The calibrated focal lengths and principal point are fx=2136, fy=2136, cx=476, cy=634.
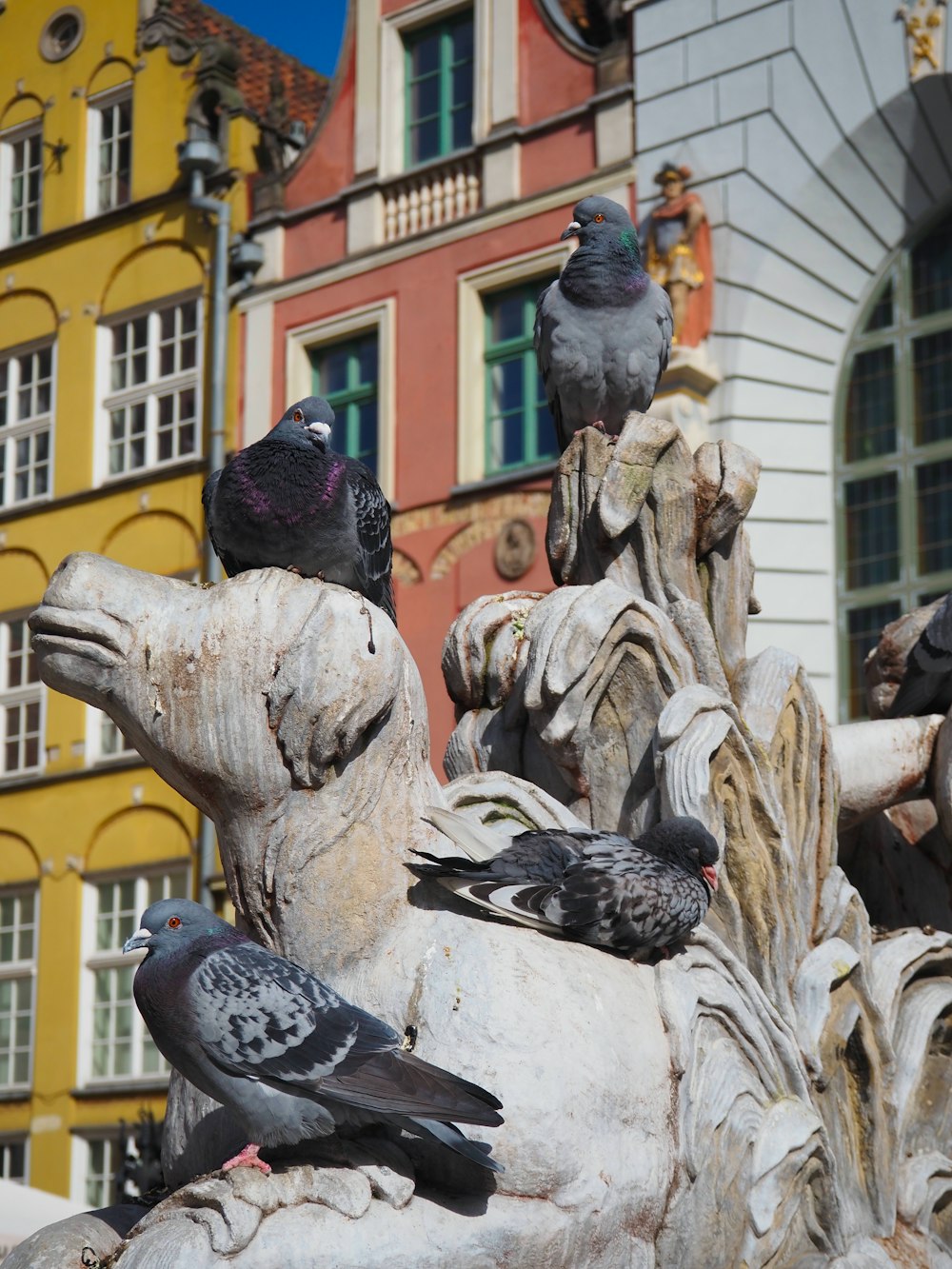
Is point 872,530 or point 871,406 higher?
point 871,406

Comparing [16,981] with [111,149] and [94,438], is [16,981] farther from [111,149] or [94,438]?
[111,149]

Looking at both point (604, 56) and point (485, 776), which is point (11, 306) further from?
point (485, 776)

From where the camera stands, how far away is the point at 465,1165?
332 cm

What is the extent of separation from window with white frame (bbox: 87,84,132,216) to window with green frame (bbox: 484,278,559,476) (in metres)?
5.79

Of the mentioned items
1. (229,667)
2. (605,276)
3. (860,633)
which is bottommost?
(229,667)

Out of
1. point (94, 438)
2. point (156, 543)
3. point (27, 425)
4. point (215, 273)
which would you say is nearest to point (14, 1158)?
point (156, 543)

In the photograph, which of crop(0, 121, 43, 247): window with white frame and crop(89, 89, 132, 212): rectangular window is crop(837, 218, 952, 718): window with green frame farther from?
crop(0, 121, 43, 247): window with white frame

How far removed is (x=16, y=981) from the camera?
22.9 meters

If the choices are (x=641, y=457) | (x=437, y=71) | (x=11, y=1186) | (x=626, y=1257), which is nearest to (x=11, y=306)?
(x=437, y=71)

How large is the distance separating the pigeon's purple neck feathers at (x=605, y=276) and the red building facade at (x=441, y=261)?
12182 millimetres

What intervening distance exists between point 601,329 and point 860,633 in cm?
1219

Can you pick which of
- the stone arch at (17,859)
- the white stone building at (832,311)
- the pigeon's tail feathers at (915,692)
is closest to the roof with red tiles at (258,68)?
the white stone building at (832,311)

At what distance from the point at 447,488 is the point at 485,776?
15854 millimetres

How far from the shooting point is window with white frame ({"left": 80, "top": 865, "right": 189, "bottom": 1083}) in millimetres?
21328
